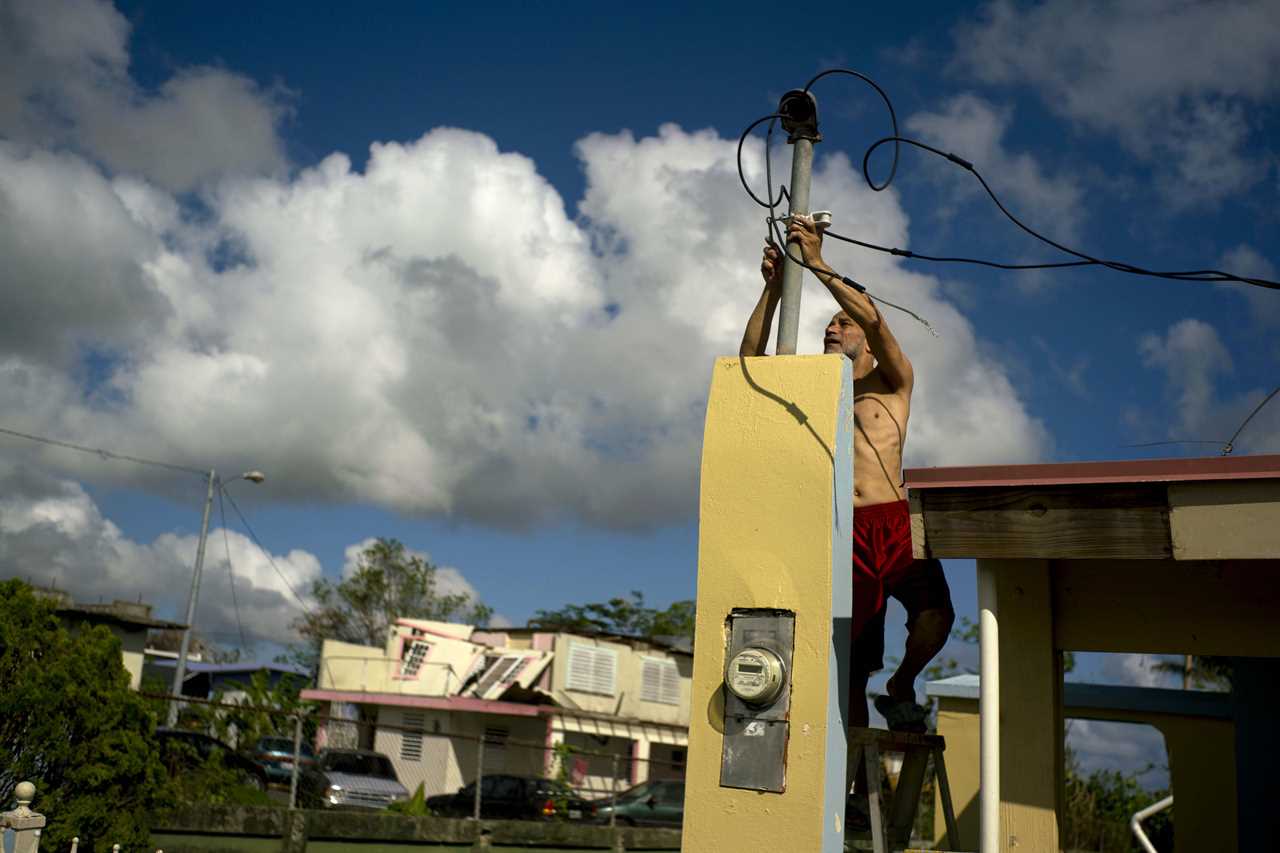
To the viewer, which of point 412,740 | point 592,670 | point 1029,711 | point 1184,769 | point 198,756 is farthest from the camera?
point 592,670

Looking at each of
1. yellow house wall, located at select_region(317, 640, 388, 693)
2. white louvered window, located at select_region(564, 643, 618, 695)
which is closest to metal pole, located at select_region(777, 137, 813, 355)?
white louvered window, located at select_region(564, 643, 618, 695)

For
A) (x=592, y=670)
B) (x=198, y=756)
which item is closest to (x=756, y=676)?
(x=198, y=756)

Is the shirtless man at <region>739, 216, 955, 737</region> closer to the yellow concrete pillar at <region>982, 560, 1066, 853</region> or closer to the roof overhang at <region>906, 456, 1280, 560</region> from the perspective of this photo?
the roof overhang at <region>906, 456, 1280, 560</region>

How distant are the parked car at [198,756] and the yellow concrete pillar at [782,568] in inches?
303

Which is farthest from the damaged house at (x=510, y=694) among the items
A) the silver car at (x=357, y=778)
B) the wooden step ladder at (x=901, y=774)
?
the wooden step ladder at (x=901, y=774)

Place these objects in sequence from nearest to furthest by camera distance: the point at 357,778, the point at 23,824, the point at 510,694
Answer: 1. the point at 23,824
2. the point at 357,778
3. the point at 510,694

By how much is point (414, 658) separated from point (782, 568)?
93.9ft

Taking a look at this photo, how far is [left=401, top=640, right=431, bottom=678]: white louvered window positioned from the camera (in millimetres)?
31344

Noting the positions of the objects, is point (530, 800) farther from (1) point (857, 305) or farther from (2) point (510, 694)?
(1) point (857, 305)

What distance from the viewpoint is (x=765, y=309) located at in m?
5.02

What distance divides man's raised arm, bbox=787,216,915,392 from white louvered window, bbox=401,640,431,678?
27819 mm

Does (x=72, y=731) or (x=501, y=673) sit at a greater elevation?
(x=501, y=673)

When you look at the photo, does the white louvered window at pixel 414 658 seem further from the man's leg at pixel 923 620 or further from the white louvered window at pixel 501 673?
the man's leg at pixel 923 620

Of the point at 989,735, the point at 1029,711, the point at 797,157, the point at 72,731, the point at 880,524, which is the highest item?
the point at 797,157
